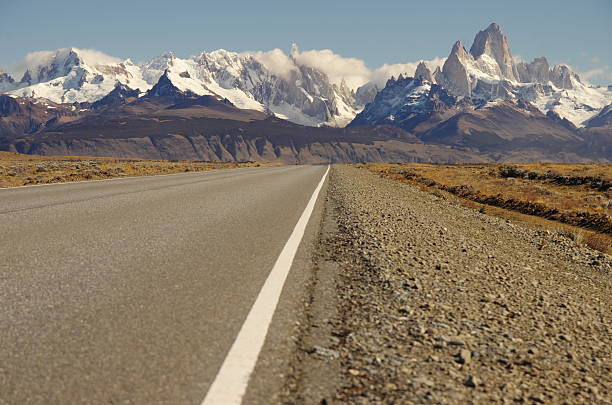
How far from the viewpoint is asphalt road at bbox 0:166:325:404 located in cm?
330

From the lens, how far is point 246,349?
3857 millimetres

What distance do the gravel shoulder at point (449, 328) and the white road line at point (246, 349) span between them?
34 centimetres

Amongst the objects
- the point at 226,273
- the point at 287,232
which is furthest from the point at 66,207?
the point at 226,273

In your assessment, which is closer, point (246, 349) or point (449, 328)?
point (246, 349)

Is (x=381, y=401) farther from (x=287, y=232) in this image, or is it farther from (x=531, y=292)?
(x=287, y=232)

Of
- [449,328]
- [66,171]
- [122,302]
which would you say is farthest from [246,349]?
[66,171]

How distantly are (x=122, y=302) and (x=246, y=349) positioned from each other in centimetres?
173

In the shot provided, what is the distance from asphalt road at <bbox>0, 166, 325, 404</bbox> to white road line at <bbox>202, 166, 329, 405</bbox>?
8 cm

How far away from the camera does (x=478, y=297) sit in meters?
6.00

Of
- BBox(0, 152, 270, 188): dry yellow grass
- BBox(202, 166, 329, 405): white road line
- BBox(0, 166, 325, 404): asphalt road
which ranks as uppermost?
BBox(0, 152, 270, 188): dry yellow grass

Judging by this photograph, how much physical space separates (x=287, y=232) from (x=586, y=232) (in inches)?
468

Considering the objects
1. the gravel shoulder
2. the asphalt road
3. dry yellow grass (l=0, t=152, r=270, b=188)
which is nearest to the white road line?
the asphalt road

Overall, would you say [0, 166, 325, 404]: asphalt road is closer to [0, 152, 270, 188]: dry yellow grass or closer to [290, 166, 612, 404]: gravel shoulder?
[290, 166, 612, 404]: gravel shoulder

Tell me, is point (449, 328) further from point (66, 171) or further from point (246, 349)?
point (66, 171)
